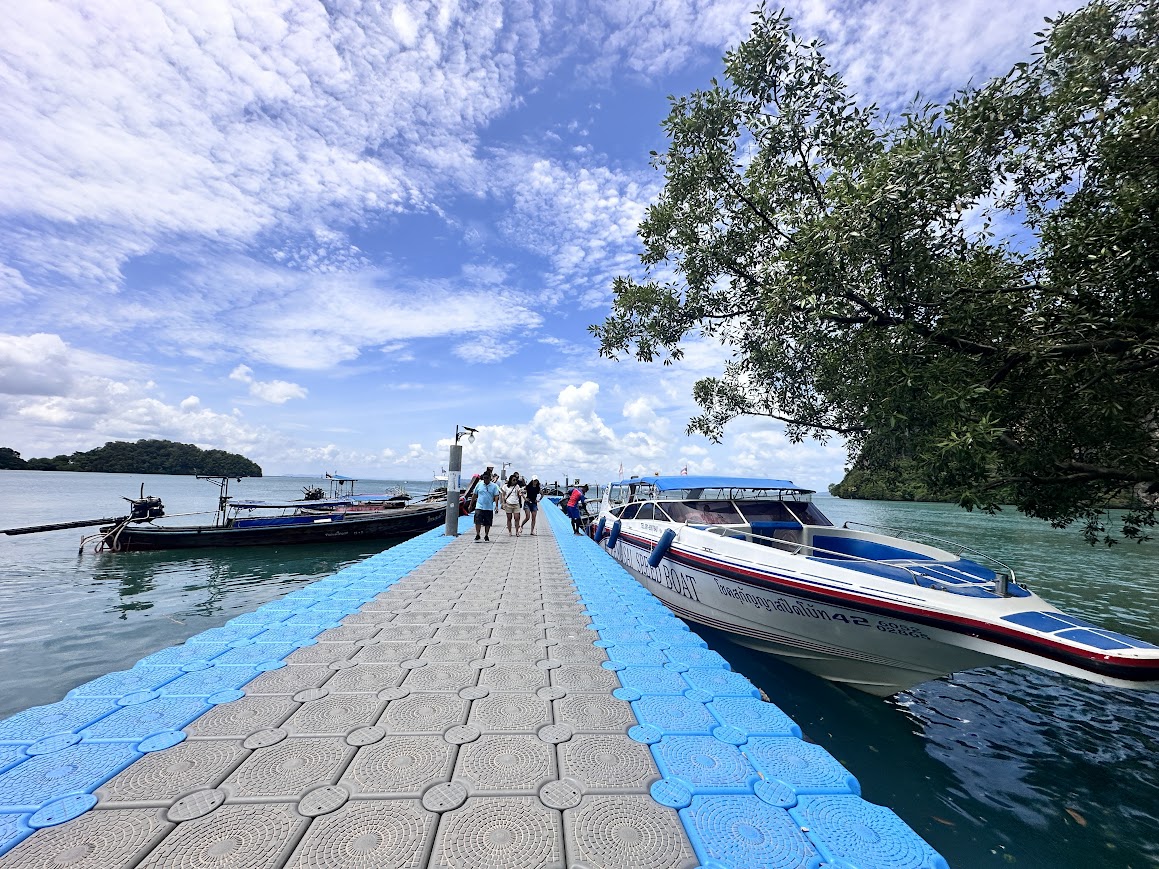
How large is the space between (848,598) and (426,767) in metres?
5.14

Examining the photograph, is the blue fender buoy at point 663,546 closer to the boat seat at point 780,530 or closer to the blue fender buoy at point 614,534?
the boat seat at point 780,530

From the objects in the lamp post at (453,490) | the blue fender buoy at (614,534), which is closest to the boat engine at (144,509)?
the lamp post at (453,490)

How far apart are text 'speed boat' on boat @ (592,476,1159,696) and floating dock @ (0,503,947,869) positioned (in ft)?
7.53

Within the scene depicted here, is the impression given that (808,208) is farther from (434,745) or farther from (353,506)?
(353,506)

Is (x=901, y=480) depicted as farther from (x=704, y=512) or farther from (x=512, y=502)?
(x=512, y=502)

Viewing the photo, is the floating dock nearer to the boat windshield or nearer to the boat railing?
the boat railing

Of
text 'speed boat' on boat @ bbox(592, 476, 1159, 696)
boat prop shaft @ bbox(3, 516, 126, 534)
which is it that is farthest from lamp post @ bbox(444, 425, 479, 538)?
boat prop shaft @ bbox(3, 516, 126, 534)

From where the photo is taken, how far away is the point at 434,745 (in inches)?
119

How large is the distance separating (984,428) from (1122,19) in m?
5.41

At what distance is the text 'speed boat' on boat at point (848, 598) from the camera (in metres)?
4.38

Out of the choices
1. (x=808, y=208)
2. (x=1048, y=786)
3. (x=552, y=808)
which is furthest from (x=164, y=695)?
(x=808, y=208)

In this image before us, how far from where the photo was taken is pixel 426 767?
278cm

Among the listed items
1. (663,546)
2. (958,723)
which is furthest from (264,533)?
(958,723)

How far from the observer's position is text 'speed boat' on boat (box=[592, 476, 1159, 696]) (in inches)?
173
